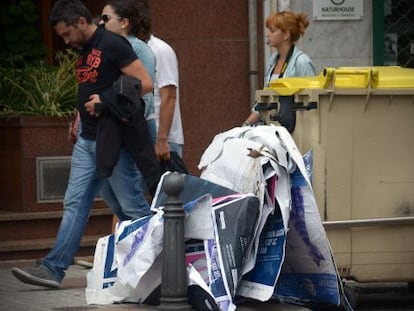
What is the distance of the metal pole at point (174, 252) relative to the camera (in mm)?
7168

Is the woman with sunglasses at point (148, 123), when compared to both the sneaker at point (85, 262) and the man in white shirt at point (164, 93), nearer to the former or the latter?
the man in white shirt at point (164, 93)

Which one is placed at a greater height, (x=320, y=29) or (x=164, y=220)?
(x=320, y=29)

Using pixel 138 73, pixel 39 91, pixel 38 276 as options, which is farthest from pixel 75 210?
pixel 39 91

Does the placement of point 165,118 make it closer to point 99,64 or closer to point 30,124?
point 99,64

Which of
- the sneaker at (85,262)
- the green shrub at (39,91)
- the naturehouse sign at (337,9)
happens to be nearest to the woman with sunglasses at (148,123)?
the sneaker at (85,262)

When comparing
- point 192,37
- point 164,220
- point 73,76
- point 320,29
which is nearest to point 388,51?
point 320,29

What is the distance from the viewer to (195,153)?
11.5m

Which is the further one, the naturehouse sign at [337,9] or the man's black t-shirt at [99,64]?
the naturehouse sign at [337,9]

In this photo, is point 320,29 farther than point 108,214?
Yes

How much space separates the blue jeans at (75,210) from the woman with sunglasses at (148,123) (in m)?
0.18

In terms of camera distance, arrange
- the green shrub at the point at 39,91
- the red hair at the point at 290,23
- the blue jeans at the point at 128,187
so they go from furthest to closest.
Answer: the green shrub at the point at 39,91 → the red hair at the point at 290,23 → the blue jeans at the point at 128,187

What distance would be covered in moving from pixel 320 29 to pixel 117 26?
3.17 m

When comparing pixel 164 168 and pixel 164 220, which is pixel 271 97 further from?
pixel 164 220

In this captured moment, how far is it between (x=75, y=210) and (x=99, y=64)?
3.22 ft
